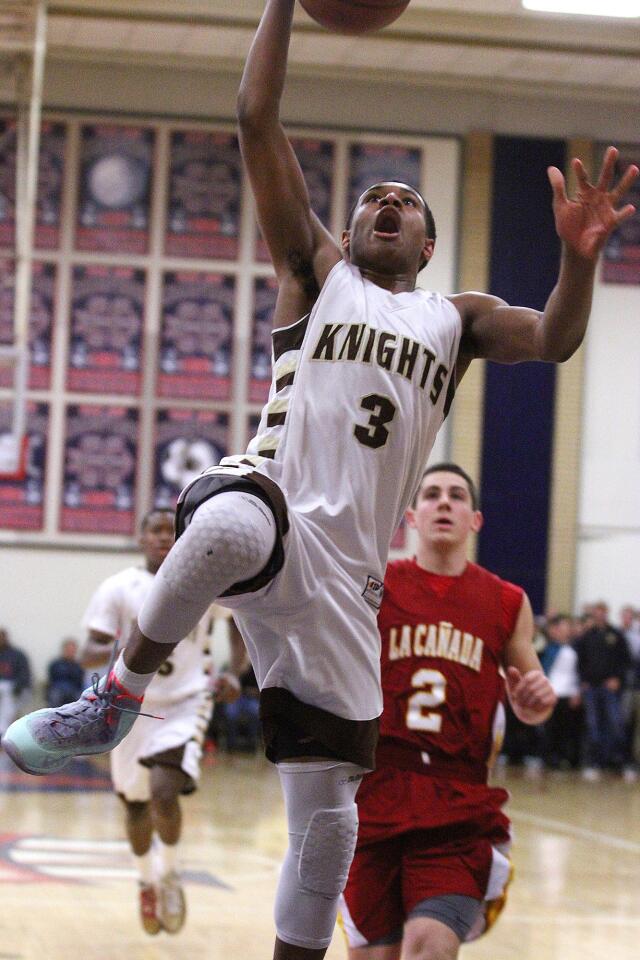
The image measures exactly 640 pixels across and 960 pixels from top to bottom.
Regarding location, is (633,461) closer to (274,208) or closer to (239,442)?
(239,442)

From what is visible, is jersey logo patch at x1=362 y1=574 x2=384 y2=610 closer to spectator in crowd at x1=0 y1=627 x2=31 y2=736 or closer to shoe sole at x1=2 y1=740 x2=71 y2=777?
shoe sole at x1=2 y1=740 x2=71 y2=777

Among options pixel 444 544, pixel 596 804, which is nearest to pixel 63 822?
pixel 596 804

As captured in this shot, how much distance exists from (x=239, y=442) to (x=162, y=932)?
34.4ft

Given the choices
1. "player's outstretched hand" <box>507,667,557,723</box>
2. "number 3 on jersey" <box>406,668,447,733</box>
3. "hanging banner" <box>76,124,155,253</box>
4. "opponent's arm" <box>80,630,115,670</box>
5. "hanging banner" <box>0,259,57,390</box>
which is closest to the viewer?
"player's outstretched hand" <box>507,667,557,723</box>

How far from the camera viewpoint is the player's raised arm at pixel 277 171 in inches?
138

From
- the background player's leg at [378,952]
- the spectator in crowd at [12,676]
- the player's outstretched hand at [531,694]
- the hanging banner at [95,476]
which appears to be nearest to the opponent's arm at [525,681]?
the player's outstretched hand at [531,694]

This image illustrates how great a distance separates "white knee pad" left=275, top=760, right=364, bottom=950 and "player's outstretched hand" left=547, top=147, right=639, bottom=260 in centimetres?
132

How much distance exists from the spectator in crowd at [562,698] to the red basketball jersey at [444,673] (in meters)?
10.9

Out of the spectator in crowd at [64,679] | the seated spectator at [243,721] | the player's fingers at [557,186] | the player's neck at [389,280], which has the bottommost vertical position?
the seated spectator at [243,721]

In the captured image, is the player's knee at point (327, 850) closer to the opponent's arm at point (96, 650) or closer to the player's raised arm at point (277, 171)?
the player's raised arm at point (277, 171)

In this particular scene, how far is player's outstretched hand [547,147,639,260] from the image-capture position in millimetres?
3271

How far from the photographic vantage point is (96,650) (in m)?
6.90

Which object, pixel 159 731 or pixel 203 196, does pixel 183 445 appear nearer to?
pixel 203 196

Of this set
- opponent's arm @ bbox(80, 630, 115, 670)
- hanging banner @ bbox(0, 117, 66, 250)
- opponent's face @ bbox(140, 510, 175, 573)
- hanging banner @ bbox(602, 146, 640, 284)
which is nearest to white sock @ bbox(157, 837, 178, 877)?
opponent's arm @ bbox(80, 630, 115, 670)
